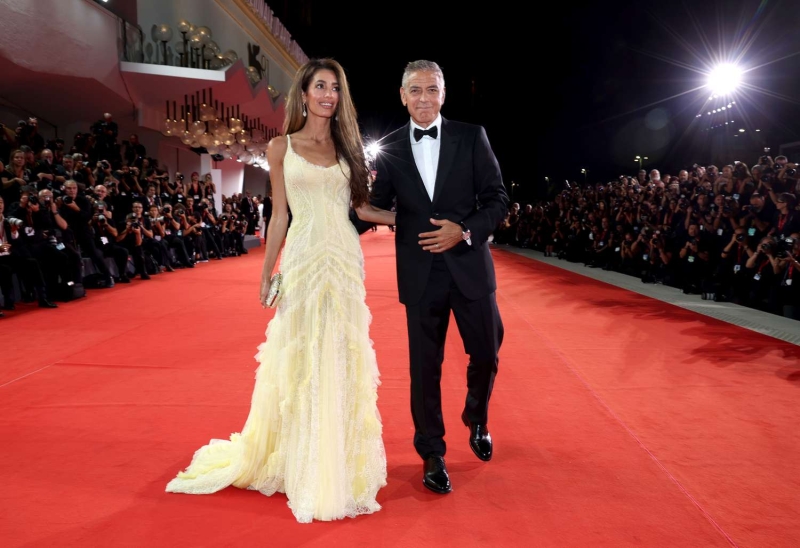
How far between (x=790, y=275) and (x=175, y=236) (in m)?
10.3

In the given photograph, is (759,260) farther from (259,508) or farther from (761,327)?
(259,508)

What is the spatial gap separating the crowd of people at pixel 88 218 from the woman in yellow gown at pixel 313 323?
5.95 metres

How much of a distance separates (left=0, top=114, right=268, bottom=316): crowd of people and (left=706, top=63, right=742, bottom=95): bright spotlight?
465 inches

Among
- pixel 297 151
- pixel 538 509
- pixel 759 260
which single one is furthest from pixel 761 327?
pixel 297 151

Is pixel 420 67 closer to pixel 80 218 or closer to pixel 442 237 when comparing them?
pixel 442 237

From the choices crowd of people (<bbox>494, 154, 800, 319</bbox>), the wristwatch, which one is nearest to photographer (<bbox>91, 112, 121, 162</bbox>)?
crowd of people (<bbox>494, 154, 800, 319</bbox>)

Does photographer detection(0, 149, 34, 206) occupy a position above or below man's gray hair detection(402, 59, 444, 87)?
below

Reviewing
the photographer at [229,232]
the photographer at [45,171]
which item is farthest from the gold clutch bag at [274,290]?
the photographer at [229,232]

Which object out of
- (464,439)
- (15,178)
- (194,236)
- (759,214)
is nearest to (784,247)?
(759,214)

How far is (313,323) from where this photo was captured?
258cm

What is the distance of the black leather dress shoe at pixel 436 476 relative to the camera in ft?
A: 8.68

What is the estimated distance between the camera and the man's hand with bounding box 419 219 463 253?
2.63m

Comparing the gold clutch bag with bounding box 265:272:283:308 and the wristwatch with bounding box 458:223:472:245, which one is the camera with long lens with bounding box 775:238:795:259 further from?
the gold clutch bag with bounding box 265:272:283:308

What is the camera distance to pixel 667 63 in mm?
16594
